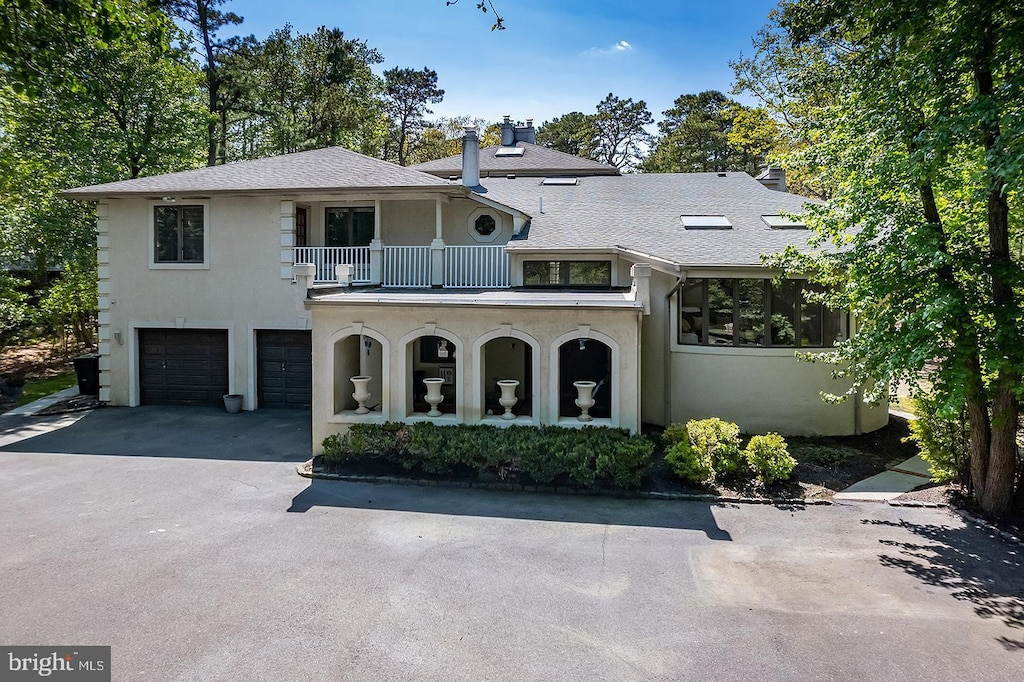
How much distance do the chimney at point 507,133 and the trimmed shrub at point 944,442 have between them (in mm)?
22930

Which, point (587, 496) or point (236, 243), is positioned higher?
point (236, 243)

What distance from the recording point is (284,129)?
28.6 metres

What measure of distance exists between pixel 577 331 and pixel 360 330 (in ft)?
13.0

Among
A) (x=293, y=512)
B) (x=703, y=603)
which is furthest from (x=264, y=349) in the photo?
(x=703, y=603)

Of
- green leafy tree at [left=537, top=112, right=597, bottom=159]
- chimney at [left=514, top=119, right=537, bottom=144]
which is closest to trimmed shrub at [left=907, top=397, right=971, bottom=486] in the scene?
chimney at [left=514, top=119, right=537, bottom=144]

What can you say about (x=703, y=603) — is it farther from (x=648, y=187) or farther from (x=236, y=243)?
(x=648, y=187)

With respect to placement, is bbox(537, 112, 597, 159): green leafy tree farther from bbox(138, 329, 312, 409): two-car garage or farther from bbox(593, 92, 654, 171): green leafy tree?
bbox(138, 329, 312, 409): two-car garage

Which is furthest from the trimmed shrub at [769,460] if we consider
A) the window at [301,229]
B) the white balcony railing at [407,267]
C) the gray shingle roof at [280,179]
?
the window at [301,229]

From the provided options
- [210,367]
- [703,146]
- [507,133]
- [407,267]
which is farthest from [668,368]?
[703,146]

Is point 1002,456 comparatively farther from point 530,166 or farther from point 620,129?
→ point 620,129

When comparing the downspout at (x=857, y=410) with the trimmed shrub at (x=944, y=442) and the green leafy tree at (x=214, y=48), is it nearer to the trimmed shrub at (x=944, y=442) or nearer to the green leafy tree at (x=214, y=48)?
the trimmed shrub at (x=944, y=442)

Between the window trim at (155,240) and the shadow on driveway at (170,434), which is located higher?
the window trim at (155,240)

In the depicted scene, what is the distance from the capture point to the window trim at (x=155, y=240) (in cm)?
1540

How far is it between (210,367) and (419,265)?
6413 mm
